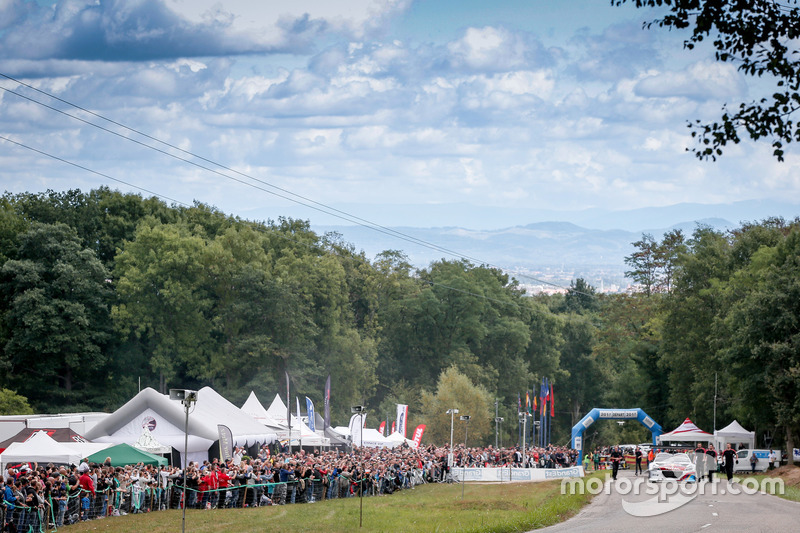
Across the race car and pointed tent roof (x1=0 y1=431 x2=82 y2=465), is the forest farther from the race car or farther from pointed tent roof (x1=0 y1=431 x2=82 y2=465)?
pointed tent roof (x1=0 y1=431 x2=82 y2=465)

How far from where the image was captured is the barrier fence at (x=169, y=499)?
67.3ft

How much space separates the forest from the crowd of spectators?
22239mm

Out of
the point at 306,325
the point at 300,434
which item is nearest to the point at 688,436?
the point at 300,434

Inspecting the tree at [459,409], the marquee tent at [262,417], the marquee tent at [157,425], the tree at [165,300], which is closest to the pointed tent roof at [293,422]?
the marquee tent at [262,417]

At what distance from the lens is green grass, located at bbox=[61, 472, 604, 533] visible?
2136 centimetres

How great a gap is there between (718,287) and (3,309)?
5119cm

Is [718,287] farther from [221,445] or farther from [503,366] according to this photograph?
[221,445]

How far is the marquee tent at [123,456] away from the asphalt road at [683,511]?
1349 centimetres

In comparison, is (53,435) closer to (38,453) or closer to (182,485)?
(38,453)

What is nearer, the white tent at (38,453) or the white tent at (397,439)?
the white tent at (38,453)

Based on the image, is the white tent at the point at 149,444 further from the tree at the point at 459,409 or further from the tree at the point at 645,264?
the tree at the point at 645,264

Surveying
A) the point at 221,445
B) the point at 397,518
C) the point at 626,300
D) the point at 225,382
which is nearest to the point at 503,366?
the point at 626,300

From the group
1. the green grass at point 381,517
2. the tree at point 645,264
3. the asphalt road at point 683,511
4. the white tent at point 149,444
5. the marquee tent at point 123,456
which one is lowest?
the green grass at point 381,517

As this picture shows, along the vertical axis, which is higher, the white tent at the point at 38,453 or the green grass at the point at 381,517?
the white tent at the point at 38,453
